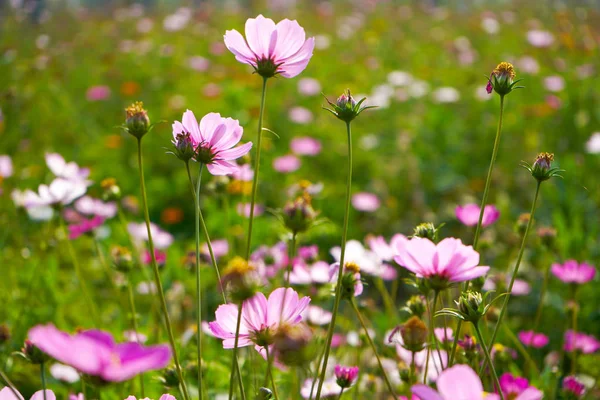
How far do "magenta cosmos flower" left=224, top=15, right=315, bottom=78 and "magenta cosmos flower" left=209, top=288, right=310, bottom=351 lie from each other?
23 cm

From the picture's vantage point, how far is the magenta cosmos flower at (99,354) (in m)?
0.34

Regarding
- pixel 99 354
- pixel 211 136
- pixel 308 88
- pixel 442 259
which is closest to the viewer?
pixel 99 354

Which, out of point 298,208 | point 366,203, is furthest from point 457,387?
point 366,203

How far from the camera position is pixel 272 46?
605 millimetres

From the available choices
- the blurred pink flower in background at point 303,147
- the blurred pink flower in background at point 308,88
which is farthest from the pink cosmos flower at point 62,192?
the blurred pink flower in background at point 308,88

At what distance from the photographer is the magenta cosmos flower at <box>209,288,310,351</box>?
0.52 metres

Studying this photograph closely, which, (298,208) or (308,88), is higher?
(308,88)

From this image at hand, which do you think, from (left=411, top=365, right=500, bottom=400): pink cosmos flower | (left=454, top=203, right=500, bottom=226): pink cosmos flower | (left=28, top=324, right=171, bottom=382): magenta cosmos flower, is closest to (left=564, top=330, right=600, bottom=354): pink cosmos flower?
(left=454, top=203, right=500, bottom=226): pink cosmos flower

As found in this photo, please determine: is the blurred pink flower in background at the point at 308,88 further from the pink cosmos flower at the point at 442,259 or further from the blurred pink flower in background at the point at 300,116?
the pink cosmos flower at the point at 442,259

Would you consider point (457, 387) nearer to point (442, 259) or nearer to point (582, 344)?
point (442, 259)

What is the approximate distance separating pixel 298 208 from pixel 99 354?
0.26 metres

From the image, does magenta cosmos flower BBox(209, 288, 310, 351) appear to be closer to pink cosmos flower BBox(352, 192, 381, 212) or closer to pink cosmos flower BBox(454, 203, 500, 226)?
pink cosmos flower BBox(454, 203, 500, 226)

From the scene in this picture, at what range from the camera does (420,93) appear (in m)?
2.72

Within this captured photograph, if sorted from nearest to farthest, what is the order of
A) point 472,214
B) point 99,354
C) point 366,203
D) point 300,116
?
1. point 99,354
2. point 472,214
3. point 366,203
4. point 300,116
